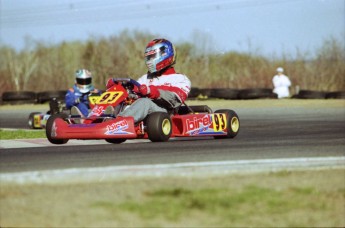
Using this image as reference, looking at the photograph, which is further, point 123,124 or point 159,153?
point 123,124

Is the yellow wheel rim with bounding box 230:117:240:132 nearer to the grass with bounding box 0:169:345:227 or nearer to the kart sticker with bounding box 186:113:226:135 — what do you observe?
the kart sticker with bounding box 186:113:226:135

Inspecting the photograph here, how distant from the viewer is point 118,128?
11.2 meters

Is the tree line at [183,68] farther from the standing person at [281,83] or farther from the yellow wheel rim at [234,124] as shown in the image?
the yellow wheel rim at [234,124]

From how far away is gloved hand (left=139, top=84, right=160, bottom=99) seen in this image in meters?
11.4

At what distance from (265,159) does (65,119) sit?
4.21 metres

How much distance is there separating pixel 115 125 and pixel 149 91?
68 cm

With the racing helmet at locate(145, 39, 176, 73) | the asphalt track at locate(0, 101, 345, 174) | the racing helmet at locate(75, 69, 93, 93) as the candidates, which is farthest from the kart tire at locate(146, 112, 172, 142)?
the racing helmet at locate(75, 69, 93, 93)

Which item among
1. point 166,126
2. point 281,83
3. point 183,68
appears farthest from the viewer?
point 183,68

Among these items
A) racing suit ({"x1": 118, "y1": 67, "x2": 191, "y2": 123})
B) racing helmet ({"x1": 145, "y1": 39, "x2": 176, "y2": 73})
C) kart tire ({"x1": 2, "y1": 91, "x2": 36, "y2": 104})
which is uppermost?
racing helmet ({"x1": 145, "y1": 39, "x2": 176, "y2": 73})

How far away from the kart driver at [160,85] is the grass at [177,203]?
14.0ft

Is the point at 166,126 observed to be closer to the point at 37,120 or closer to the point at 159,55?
the point at 159,55

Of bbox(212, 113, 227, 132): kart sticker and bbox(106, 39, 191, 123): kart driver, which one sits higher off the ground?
bbox(106, 39, 191, 123): kart driver

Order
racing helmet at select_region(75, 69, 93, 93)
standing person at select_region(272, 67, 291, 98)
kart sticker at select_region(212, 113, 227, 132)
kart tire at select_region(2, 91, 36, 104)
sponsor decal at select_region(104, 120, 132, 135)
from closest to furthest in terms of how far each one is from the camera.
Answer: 1. sponsor decal at select_region(104, 120, 132, 135)
2. kart sticker at select_region(212, 113, 227, 132)
3. racing helmet at select_region(75, 69, 93, 93)
4. standing person at select_region(272, 67, 291, 98)
5. kart tire at select_region(2, 91, 36, 104)

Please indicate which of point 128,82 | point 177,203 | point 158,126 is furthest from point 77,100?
point 177,203
